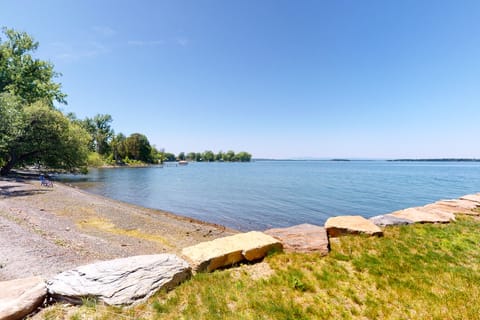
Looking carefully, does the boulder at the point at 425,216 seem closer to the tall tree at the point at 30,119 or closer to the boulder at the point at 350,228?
the boulder at the point at 350,228

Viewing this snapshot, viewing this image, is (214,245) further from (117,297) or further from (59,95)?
(59,95)

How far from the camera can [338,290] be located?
318cm

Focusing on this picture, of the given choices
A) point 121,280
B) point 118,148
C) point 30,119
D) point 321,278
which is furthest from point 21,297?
point 118,148

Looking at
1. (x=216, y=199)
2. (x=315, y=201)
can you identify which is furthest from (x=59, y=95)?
(x=315, y=201)

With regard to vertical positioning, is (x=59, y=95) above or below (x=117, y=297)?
above

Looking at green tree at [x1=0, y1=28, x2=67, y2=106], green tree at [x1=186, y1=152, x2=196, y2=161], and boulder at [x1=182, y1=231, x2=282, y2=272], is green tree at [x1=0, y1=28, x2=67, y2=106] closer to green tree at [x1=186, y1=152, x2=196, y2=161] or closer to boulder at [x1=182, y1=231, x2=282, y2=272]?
boulder at [x1=182, y1=231, x2=282, y2=272]

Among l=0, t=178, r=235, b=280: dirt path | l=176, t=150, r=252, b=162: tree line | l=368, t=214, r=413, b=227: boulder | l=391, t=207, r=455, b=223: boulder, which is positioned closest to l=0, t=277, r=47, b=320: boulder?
l=0, t=178, r=235, b=280: dirt path

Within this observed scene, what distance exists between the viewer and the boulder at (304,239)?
4328 millimetres

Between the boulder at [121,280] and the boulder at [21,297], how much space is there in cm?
13

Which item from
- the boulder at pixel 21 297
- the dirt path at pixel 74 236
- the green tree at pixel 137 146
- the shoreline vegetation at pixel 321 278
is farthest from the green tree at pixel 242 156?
the boulder at pixel 21 297

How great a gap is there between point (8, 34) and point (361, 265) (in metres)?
41.8

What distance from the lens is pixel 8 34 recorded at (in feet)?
83.6

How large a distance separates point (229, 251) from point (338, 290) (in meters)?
1.89

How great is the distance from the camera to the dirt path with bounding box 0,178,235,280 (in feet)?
14.9
